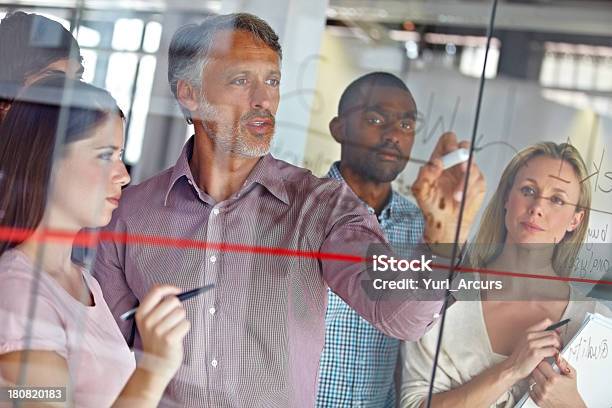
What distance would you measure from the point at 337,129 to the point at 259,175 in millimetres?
182

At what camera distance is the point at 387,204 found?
1409mm

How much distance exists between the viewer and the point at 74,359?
45.3 inches

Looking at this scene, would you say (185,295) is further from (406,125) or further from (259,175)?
(406,125)

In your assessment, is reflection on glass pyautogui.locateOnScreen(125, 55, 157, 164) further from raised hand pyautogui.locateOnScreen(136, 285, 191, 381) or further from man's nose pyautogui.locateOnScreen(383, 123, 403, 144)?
man's nose pyautogui.locateOnScreen(383, 123, 403, 144)

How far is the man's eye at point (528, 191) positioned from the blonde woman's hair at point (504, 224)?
0.07 ft

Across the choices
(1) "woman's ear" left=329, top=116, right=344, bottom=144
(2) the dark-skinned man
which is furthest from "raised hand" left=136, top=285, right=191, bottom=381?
(1) "woman's ear" left=329, top=116, right=344, bottom=144

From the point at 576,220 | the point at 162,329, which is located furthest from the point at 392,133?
the point at 162,329

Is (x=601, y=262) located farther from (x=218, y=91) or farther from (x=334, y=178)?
(x=218, y=91)

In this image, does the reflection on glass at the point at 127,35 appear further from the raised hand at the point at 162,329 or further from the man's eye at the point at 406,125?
the man's eye at the point at 406,125

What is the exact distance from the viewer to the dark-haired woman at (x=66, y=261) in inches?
44.8

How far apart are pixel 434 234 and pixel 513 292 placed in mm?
175

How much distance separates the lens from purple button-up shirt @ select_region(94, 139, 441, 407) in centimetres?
121

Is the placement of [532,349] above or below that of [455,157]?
below

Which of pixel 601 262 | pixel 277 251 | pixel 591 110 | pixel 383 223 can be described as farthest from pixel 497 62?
pixel 277 251
